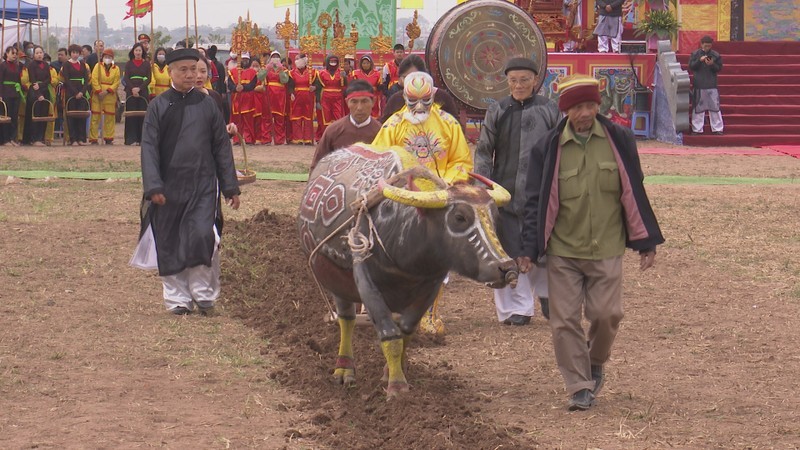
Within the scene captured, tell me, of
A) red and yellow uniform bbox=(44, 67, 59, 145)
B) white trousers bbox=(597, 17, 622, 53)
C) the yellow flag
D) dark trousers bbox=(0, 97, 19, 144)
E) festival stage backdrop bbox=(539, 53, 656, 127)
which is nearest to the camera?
dark trousers bbox=(0, 97, 19, 144)

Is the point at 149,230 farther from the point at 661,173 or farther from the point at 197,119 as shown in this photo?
the point at 661,173

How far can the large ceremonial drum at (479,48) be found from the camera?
1241 centimetres

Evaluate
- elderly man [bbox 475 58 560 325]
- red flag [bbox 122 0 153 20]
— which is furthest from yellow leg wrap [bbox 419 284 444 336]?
red flag [bbox 122 0 153 20]

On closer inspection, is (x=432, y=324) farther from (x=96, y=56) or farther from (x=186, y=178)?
(x=96, y=56)

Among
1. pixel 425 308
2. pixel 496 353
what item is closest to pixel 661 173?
pixel 496 353

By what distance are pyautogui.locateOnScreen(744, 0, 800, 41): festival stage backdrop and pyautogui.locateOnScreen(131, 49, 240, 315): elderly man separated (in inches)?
805

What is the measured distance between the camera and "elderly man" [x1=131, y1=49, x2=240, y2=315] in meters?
9.09

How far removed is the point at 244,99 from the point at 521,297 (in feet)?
53.7

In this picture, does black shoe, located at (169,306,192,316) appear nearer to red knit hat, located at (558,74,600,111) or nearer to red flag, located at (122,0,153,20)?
red knit hat, located at (558,74,600,111)

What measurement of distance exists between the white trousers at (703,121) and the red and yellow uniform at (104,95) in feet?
35.3

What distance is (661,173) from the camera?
18672 millimetres

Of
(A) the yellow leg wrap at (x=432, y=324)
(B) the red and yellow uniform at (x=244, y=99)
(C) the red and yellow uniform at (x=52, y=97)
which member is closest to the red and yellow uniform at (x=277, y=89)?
(B) the red and yellow uniform at (x=244, y=99)

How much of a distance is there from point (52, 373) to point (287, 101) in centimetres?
1803

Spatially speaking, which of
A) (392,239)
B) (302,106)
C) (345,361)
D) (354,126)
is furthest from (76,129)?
(392,239)
